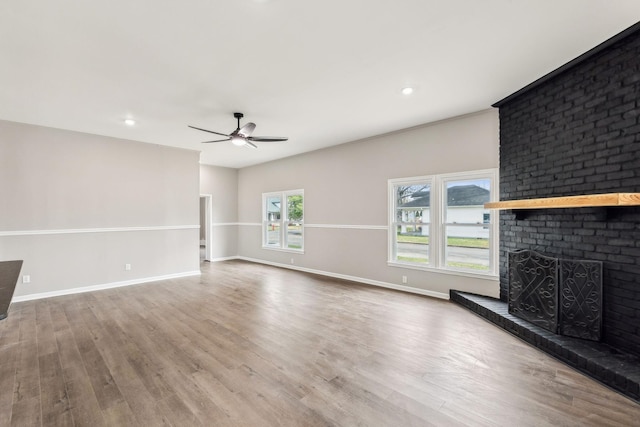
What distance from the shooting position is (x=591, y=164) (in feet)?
9.66

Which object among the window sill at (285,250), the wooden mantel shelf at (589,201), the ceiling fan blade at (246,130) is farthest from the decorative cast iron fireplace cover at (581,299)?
the window sill at (285,250)

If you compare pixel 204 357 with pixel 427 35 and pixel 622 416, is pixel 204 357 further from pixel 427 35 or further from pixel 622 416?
pixel 427 35

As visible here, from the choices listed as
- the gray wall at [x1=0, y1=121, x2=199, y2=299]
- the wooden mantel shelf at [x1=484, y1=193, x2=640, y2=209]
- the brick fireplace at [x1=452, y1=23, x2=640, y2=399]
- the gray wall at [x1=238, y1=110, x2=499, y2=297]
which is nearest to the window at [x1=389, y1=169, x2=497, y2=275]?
the gray wall at [x1=238, y1=110, x2=499, y2=297]

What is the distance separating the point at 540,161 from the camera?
3557 millimetres

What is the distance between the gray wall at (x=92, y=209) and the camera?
4.81 metres

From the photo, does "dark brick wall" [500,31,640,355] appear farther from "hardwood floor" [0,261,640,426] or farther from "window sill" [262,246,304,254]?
"window sill" [262,246,304,254]

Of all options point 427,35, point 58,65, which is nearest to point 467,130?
point 427,35

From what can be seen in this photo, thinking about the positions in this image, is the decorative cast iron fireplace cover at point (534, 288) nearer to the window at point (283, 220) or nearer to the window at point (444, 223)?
the window at point (444, 223)

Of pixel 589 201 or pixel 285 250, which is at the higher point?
pixel 589 201

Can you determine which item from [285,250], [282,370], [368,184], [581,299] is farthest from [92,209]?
[581,299]

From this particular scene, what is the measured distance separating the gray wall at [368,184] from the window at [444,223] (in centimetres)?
16

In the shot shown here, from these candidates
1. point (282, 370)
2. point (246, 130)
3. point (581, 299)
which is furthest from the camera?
point (246, 130)

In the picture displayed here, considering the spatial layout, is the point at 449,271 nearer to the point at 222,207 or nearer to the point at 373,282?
the point at 373,282

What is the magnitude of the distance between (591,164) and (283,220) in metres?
6.25
